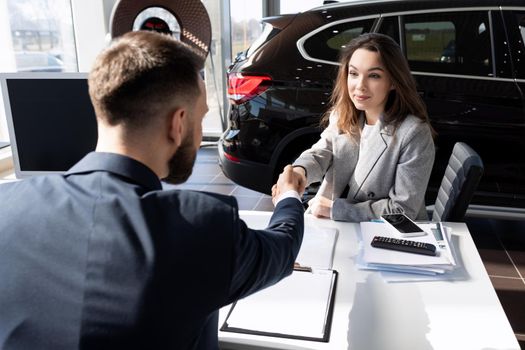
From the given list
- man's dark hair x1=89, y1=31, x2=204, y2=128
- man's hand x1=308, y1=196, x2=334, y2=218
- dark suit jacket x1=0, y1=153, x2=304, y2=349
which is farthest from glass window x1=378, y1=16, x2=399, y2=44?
dark suit jacket x1=0, y1=153, x2=304, y2=349

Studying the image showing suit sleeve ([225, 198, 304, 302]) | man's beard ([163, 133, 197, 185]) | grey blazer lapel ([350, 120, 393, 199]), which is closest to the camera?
suit sleeve ([225, 198, 304, 302])

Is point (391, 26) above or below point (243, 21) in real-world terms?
above

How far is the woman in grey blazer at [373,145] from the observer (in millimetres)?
1762

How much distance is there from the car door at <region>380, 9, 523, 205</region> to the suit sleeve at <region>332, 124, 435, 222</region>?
3.57 ft

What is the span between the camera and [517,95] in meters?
2.75

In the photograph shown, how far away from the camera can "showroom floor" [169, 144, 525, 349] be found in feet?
7.93

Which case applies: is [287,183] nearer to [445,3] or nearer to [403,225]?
[403,225]

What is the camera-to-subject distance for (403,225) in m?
1.53

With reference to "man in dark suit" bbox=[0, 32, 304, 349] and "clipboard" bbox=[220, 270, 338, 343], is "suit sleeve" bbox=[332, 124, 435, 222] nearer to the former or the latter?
"clipboard" bbox=[220, 270, 338, 343]

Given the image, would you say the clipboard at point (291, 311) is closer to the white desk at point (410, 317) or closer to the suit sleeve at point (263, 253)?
the white desk at point (410, 317)

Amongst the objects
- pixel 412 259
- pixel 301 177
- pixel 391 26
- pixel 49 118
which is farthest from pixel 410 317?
pixel 391 26

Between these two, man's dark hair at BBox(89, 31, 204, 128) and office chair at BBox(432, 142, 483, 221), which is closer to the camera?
man's dark hair at BBox(89, 31, 204, 128)

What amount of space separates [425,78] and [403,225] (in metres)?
1.57

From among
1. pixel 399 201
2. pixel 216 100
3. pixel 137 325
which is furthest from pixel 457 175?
pixel 216 100
